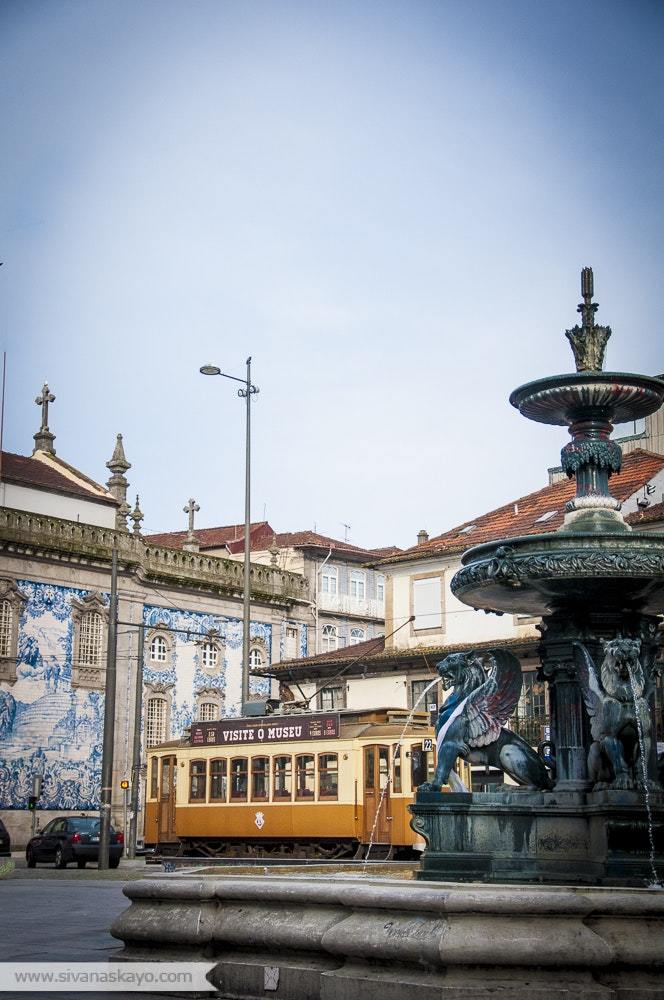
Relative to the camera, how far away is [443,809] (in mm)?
10977

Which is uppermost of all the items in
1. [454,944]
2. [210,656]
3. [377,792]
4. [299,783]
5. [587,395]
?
[210,656]

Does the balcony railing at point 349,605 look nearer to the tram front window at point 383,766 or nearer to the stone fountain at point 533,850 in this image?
the tram front window at point 383,766

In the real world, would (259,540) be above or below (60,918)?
above

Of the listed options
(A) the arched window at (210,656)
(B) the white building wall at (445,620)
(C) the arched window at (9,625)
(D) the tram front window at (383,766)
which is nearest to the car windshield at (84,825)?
(C) the arched window at (9,625)

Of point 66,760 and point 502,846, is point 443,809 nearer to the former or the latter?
point 502,846

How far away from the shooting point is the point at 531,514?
39281 millimetres

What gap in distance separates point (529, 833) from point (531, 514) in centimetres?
2872

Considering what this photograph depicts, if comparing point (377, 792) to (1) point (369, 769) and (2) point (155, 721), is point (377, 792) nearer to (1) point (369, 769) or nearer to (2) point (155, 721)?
(1) point (369, 769)

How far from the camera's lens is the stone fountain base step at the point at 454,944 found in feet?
25.4

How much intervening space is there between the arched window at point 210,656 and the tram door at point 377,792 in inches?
813

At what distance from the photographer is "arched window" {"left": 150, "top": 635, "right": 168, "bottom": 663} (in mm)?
46606

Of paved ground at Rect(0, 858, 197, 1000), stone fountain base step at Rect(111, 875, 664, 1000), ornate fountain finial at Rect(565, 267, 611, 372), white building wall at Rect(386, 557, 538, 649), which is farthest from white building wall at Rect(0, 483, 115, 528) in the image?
stone fountain base step at Rect(111, 875, 664, 1000)

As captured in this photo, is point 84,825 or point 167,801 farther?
point 84,825

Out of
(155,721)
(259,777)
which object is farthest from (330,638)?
(259,777)
